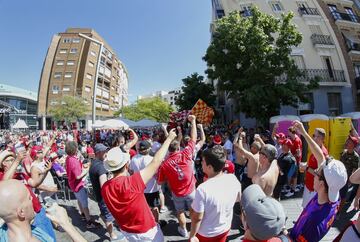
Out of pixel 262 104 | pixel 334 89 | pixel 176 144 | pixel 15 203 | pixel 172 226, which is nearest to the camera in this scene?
pixel 15 203

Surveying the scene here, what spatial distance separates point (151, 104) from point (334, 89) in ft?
110

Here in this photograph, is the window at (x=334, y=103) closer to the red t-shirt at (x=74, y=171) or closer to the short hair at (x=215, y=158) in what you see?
the red t-shirt at (x=74, y=171)

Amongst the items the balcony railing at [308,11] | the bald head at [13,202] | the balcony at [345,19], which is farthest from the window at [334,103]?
the bald head at [13,202]

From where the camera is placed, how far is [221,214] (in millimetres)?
3025

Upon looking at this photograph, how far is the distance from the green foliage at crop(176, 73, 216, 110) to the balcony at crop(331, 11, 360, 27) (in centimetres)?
1238

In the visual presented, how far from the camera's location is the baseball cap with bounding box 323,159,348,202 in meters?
2.39

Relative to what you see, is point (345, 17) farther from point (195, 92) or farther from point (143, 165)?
point (143, 165)

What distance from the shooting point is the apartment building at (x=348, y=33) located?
23531 millimetres

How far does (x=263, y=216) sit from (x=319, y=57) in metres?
24.9

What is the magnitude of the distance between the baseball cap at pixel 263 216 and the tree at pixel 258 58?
14783mm

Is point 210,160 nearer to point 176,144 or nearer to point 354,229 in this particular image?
point 354,229

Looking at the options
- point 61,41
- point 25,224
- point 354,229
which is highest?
point 61,41

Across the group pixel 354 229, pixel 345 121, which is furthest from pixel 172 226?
pixel 345 121

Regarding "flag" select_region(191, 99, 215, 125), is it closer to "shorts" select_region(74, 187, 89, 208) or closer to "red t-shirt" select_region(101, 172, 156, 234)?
"shorts" select_region(74, 187, 89, 208)
